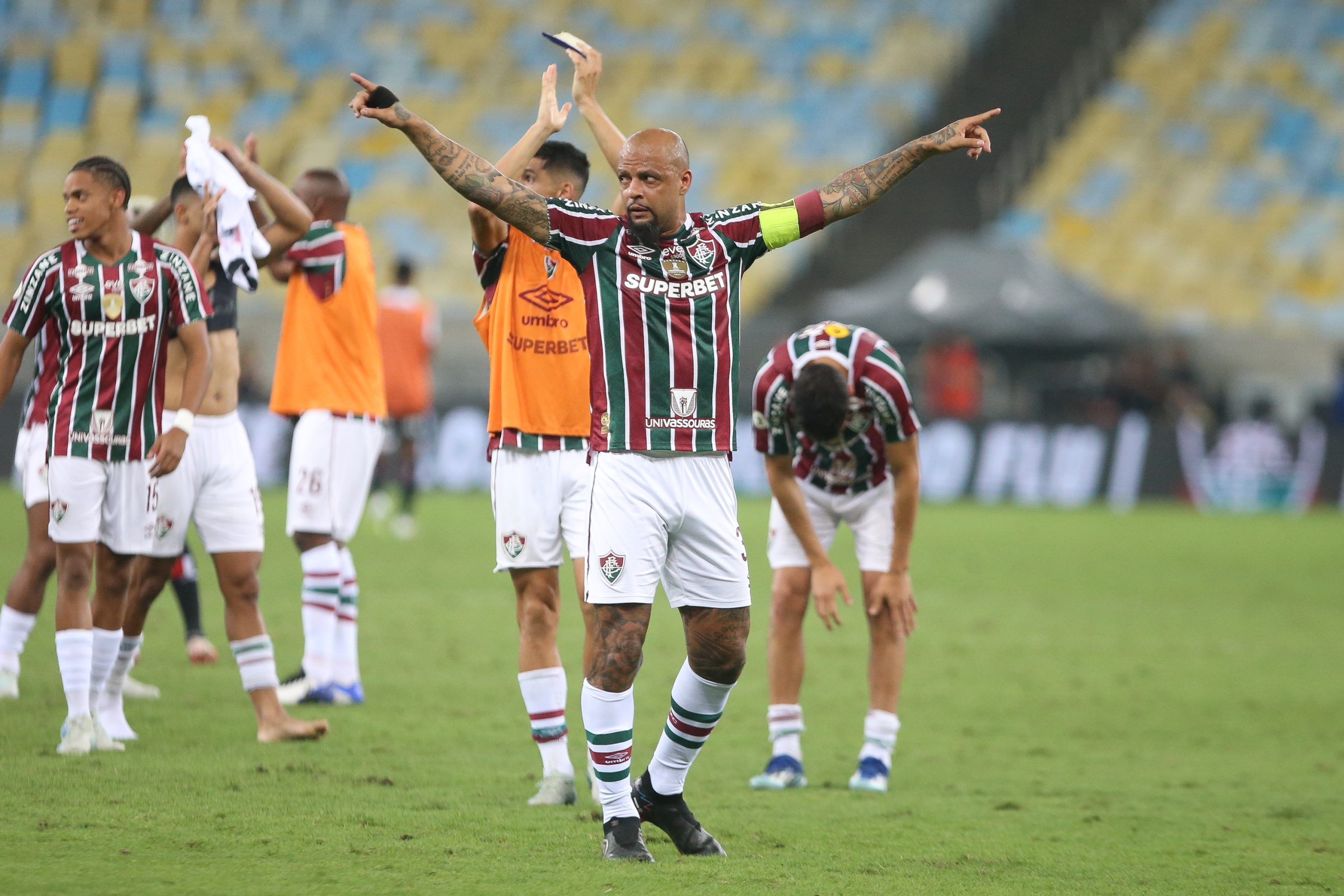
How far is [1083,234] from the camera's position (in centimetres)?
2723

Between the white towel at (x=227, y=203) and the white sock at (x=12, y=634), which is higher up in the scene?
the white towel at (x=227, y=203)

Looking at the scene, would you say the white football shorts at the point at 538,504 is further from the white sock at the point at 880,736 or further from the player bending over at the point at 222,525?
the white sock at the point at 880,736

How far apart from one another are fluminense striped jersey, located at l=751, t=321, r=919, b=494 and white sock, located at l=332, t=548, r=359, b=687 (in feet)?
8.33

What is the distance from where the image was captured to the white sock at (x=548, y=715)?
5.84 meters

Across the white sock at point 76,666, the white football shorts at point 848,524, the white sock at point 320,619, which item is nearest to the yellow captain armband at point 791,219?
the white football shorts at point 848,524

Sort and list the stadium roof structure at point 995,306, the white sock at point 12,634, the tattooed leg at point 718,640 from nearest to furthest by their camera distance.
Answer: the tattooed leg at point 718,640, the white sock at point 12,634, the stadium roof structure at point 995,306

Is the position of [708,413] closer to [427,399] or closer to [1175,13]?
[427,399]

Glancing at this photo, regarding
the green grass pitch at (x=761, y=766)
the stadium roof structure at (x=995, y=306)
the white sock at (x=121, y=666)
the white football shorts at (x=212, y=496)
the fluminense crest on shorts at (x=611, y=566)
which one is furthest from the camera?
the stadium roof structure at (x=995, y=306)

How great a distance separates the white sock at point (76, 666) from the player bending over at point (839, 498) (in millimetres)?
2649

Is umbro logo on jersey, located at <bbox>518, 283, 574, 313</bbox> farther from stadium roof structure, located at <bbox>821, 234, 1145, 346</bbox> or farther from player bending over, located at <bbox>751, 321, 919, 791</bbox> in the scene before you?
stadium roof structure, located at <bbox>821, 234, 1145, 346</bbox>

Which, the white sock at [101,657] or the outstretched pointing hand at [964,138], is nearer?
the outstretched pointing hand at [964,138]

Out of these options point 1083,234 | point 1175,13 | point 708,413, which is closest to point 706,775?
point 708,413

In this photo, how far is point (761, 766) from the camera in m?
6.70

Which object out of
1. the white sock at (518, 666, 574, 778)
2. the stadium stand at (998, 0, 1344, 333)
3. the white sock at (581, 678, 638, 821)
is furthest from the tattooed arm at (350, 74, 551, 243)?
the stadium stand at (998, 0, 1344, 333)
